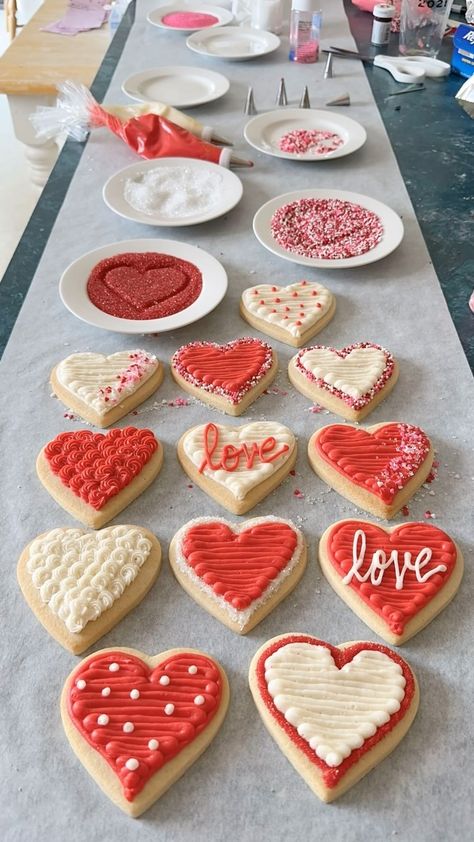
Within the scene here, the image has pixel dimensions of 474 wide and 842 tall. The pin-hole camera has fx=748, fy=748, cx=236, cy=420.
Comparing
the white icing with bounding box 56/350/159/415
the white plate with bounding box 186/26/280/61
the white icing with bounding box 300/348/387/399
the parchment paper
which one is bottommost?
the parchment paper

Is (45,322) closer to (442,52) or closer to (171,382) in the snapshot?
(171,382)

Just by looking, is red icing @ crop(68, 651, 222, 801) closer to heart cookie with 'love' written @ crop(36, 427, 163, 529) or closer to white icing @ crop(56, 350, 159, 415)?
heart cookie with 'love' written @ crop(36, 427, 163, 529)

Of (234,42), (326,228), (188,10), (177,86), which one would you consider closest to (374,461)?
(326,228)

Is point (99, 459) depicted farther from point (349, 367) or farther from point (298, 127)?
point (298, 127)

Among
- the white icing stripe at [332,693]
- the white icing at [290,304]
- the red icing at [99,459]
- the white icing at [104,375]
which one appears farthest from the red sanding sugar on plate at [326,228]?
the white icing stripe at [332,693]

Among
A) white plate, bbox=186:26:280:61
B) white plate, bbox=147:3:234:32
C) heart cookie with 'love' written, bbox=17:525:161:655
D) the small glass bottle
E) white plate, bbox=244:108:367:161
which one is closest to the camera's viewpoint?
heart cookie with 'love' written, bbox=17:525:161:655

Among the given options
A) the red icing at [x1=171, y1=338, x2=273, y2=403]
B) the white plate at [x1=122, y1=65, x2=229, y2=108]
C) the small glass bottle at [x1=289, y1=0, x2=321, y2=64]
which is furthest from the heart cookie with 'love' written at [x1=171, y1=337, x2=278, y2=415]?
the small glass bottle at [x1=289, y1=0, x2=321, y2=64]

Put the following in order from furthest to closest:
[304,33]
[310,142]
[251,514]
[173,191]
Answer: [304,33] < [310,142] < [173,191] < [251,514]
